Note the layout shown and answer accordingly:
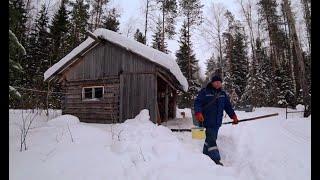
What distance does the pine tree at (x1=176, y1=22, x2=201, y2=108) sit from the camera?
3291 cm

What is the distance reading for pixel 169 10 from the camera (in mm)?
32562

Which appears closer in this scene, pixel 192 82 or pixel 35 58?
pixel 35 58

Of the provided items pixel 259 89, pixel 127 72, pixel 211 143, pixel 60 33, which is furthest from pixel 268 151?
pixel 60 33

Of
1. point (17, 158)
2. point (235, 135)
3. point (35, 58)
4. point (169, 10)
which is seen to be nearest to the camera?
point (17, 158)

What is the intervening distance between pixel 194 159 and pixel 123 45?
10.4 meters

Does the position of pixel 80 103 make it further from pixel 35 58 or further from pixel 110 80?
pixel 35 58

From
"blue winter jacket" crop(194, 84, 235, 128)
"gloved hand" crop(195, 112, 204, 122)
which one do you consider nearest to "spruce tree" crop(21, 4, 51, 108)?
"blue winter jacket" crop(194, 84, 235, 128)

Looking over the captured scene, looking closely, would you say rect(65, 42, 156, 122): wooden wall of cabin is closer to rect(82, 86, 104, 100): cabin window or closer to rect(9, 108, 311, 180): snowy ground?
rect(82, 86, 104, 100): cabin window

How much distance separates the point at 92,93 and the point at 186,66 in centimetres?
1875

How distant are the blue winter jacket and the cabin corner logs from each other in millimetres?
7726

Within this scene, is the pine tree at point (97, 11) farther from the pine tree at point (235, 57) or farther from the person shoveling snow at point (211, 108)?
the person shoveling snow at point (211, 108)
